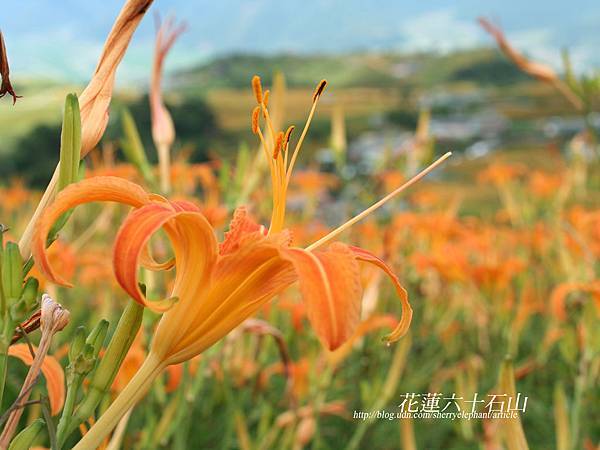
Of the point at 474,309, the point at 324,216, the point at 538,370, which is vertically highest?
the point at 474,309

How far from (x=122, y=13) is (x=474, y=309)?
156 cm

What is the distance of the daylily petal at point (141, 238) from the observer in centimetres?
32

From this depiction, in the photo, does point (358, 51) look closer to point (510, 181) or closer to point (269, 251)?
point (510, 181)

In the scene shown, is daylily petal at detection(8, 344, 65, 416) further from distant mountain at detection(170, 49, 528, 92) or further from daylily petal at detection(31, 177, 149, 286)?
→ distant mountain at detection(170, 49, 528, 92)

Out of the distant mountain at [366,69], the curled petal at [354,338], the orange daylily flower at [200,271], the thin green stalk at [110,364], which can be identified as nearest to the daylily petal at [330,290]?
the orange daylily flower at [200,271]

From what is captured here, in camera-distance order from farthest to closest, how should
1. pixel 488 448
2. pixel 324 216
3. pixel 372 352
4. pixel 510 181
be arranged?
pixel 324 216 < pixel 510 181 < pixel 372 352 < pixel 488 448

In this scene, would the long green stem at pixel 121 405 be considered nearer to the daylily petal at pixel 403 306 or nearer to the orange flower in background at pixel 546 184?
the daylily petal at pixel 403 306

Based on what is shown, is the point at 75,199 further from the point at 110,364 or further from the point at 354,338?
the point at 354,338

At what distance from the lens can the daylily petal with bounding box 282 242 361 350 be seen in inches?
11.9

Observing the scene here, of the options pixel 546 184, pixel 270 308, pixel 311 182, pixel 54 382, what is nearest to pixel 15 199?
pixel 311 182

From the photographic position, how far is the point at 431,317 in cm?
210

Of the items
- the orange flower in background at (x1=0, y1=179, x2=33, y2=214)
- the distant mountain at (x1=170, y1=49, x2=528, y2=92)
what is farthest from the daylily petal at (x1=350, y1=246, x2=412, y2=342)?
the distant mountain at (x1=170, y1=49, x2=528, y2=92)

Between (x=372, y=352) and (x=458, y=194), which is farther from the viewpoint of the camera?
(x=458, y=194)

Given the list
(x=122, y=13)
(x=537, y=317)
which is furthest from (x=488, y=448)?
(x=537, y=317)
